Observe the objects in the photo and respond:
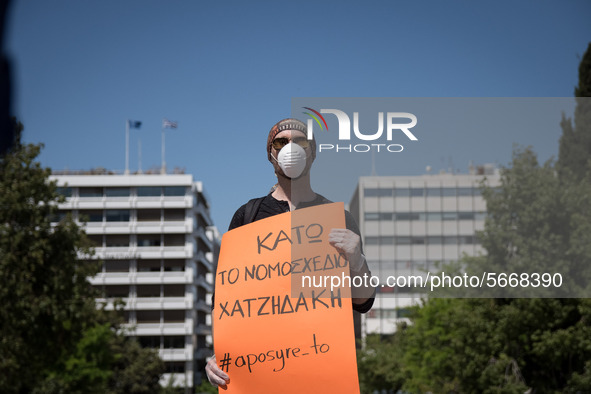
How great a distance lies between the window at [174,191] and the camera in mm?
106000

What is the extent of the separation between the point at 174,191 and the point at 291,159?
10384 cm

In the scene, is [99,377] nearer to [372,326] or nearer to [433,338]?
[433,338]

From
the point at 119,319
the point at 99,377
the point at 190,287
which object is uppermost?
the point at 190,287

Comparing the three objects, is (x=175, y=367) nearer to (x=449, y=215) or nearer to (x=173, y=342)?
(x=173, y=342)

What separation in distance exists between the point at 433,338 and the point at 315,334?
112 ft

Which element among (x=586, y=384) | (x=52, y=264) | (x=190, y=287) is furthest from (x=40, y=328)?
(x=190, y=287)

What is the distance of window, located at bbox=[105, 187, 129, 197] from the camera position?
106 m

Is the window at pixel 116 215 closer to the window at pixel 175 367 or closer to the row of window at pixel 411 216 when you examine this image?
the window at pixel 175 367

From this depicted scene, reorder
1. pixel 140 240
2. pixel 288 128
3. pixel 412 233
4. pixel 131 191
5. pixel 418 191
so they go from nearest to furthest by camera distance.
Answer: pixel 288 128 → pixel 418 191 → pixel 412 233 → pixel 140 240 → pixel 131 191

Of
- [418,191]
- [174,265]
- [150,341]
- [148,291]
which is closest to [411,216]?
[418,191]

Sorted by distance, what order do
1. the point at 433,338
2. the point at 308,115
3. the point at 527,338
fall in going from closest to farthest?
1. the point at 308,115
2. the point at 527,338
3. the point at 433,338

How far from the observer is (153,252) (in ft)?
337

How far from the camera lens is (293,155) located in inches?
146

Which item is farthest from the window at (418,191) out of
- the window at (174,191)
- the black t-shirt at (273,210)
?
the black t-shirt at (273,210)
